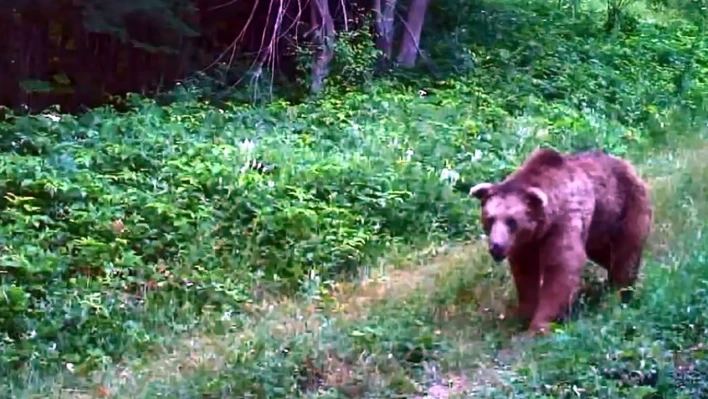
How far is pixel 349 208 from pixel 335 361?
14.4ft

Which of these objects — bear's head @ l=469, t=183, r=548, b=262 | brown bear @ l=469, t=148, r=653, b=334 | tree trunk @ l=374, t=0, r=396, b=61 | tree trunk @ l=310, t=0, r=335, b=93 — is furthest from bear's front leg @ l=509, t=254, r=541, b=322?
tree trunk @ l=374, t=0, r=396, b=61

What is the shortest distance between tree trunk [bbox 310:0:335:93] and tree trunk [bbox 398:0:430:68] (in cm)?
170

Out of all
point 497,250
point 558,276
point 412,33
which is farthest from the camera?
point 412,33

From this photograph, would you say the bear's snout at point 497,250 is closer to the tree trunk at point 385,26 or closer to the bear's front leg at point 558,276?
the bear's front leg at point 558,276

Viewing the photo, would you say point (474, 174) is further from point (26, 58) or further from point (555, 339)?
point (26, 58)

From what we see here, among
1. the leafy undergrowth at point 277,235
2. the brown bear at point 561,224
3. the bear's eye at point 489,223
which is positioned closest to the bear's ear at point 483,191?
the brown bear at point 561,224

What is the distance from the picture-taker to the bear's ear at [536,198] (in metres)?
7.07

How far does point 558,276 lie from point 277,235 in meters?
3.51

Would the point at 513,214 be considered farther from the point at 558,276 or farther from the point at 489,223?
the point at 558,276

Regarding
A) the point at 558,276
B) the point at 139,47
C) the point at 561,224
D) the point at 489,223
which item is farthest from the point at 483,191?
the point at 139,47

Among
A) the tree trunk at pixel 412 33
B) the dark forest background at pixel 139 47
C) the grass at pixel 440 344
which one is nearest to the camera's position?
the grass at pixel 440 344

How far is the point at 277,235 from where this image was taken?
10102 mm

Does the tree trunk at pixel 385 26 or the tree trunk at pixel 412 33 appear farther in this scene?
the tree trunk at pixel 412 33

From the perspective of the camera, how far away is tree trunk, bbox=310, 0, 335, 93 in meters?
17.0
